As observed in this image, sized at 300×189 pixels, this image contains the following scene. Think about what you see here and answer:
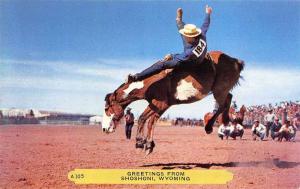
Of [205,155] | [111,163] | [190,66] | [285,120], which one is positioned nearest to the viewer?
[190,66]

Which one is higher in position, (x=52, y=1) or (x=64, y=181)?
(x=52, y=1)

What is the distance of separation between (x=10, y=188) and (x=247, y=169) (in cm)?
312

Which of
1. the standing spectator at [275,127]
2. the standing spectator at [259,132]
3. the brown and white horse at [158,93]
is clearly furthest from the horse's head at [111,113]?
the standing spectator at [275,127]

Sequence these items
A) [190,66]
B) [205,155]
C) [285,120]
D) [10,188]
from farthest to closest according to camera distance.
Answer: [285,120], [205,155], [190,66], [10,188]

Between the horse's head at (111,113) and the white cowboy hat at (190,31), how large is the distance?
1.27 metres

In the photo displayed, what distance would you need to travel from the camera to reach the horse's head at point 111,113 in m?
6.53

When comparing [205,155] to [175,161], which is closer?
[175,161]

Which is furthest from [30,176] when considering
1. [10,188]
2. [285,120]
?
[285,120]

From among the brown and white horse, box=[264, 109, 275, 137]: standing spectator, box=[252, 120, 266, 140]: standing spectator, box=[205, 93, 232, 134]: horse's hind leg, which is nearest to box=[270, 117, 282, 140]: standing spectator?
box=[264, 109, 275, 137]: standing spectator

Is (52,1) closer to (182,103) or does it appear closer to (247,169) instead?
(182,103)

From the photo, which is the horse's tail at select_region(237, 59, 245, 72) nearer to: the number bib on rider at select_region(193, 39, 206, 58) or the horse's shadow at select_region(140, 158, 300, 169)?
the number bib on rider at select_region(193, 39, 206, 58)

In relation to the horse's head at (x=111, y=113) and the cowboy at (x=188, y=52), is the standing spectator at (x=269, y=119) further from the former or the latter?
the horse's head at (x=111, y=113)

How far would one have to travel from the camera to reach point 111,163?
22.5 feet

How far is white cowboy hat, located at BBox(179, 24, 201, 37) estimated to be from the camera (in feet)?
20.4
